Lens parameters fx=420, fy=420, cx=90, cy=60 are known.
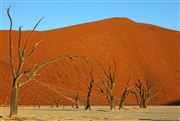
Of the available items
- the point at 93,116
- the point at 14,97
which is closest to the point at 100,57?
the point at 93,116

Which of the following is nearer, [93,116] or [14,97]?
[14,97]

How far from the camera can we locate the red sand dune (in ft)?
199

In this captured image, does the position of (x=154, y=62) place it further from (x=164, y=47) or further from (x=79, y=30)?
(x=79, y=30)

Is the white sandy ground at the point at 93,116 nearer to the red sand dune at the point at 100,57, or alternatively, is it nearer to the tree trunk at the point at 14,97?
the tree trunk at the point at 14,97

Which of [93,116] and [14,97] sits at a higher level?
[14,97]

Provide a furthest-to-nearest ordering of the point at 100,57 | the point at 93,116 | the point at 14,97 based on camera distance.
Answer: the point at 100,57 < the point at 93,116 < the point at 14,97

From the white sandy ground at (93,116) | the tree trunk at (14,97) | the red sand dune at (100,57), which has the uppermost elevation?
the red sand dune at (100,57)

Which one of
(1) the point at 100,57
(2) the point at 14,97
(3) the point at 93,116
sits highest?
(1) the point at 100,57

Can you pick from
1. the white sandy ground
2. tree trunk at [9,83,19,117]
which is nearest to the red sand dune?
the white sandy ground

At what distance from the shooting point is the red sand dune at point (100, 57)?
60562 millimetres

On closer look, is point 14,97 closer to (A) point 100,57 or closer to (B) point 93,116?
(B) point 93,116

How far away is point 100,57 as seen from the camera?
76.1 meters

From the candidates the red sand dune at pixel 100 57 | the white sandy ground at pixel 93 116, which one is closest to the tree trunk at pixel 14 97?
the white sandy ground at pixel 93 116

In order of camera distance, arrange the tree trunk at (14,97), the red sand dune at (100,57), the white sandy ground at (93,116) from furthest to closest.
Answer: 1. the red sand dune at (100,57)
2. the tree trunk at (14,97)
3. the white sandy ground at (93,116)
